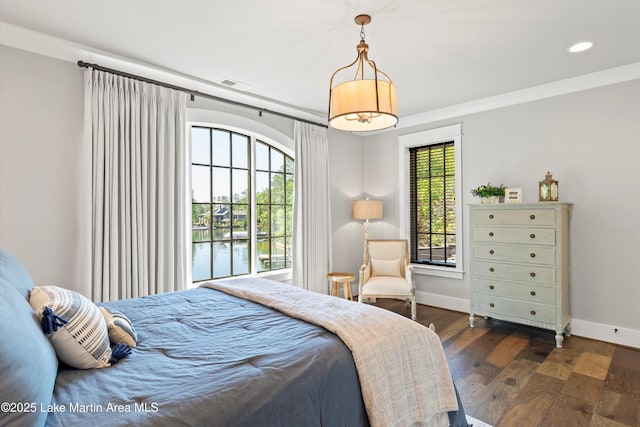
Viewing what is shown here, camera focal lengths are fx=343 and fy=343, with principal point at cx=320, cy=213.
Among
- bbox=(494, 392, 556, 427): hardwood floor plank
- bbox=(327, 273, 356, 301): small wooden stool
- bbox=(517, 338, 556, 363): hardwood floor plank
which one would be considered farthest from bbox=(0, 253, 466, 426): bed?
bbox=(327, 273, 356, 301): small wooden stool

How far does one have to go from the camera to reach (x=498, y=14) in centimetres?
231

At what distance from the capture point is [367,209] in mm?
4730

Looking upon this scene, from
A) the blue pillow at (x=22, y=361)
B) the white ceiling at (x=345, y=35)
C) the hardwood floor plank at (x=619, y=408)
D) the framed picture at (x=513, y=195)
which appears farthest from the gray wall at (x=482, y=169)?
the blue pillow at (x=22, y=361)

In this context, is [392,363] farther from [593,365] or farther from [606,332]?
[606,332]

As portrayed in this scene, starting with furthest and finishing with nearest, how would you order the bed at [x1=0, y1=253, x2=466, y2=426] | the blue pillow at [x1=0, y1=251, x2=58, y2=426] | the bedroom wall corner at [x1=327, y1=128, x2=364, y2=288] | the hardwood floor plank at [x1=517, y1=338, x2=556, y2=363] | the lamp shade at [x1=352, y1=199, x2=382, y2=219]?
1. the bedroom wall corner at [x1=327, y1=128, x2=364, y2=288]
2. the lamp shade at [x1=352, y1=199, x2=382, y2=219]
3. the hardwood floor plank at [x1=517, y1=338, x2=556, y2=363]
4. the bed at [x1=0, y1=253, x2=466, y2=426]
5. the blue pillow at [x1=0, y1=251, x2=58, y2=426]

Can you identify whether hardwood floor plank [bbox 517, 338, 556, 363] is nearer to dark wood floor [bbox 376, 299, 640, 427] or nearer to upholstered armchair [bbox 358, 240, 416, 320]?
dark wood floor [bbox 376, 299, 640, 427]

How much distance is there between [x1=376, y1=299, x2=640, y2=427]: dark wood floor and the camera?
2119 millimetres

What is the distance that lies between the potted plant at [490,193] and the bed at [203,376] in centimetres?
Result: 258

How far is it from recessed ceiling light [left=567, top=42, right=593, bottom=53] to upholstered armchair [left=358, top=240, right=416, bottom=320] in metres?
2.59

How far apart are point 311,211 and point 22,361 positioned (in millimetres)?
3635

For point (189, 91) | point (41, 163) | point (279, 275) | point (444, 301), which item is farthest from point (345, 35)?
point (444, 301)

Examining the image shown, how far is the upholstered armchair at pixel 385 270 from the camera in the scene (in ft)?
13.2

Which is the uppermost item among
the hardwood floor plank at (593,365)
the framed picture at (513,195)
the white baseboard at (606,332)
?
the framed picture at (513,195)

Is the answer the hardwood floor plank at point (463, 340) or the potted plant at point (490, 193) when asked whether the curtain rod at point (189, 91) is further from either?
the hardwood floor plank at point (463, 340)
